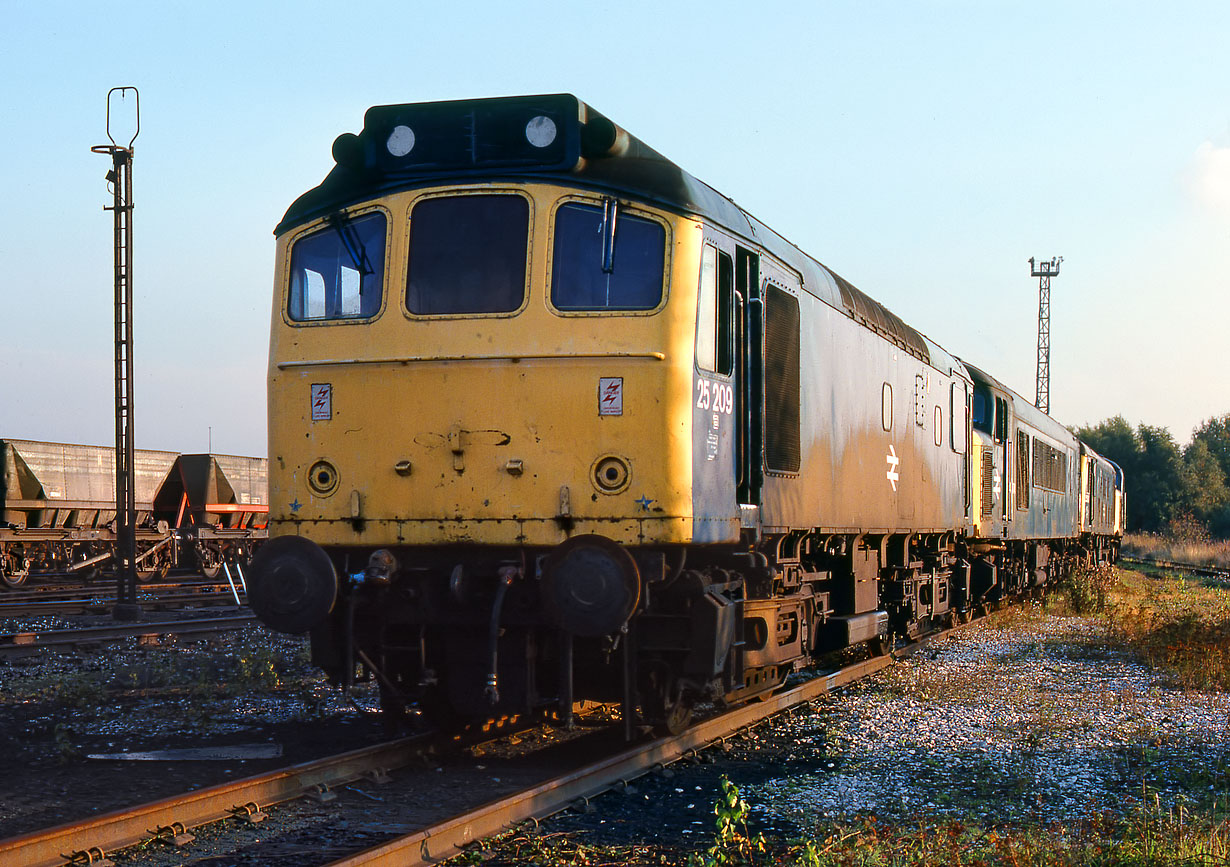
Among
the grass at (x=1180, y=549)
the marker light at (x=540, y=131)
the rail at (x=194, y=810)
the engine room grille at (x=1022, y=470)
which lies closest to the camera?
the rail at (x=194, y=810)

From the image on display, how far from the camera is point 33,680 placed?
440 inches

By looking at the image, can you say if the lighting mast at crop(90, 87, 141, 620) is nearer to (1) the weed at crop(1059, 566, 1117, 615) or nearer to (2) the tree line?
(1) the weed at crop(1059, 566, 1117, 615)

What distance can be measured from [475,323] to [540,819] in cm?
277

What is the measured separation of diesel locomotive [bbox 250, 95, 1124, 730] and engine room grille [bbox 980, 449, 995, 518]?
9.97 meters

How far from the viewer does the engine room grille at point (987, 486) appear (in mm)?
17359

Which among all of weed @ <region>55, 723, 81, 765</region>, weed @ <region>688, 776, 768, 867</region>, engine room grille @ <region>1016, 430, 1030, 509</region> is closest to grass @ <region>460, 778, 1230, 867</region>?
weed @ <region>688, 776, 768, 867</region>

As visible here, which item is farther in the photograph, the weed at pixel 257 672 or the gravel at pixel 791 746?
the weed at pixel 257 672

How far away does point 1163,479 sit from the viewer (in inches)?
2830

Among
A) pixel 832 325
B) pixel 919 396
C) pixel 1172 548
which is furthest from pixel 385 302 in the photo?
pixel 1172 548

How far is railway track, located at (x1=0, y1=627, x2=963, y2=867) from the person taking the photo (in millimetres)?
5219

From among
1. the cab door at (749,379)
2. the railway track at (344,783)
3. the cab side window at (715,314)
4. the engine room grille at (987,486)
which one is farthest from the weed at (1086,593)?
Answer: the cab side window at (715,314)

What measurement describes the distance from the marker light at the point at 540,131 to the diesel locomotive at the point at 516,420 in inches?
0.5

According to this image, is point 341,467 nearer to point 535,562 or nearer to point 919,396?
point 535,562

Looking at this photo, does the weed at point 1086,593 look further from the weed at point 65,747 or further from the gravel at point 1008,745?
the weed at point 65,747
